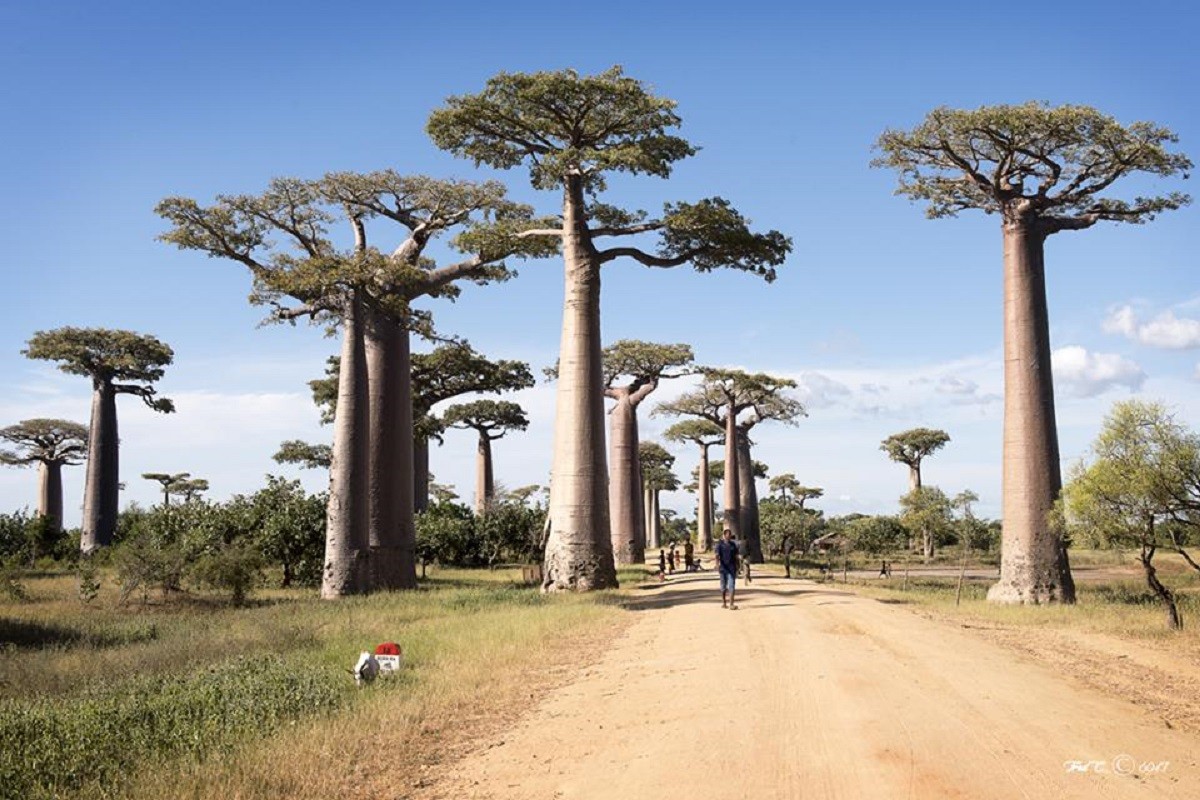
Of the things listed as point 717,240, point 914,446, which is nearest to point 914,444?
point 914,446

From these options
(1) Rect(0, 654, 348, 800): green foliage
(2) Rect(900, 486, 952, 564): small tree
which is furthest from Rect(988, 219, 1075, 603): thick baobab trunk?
(2) Rect(900, 486, 952, 564): small tree

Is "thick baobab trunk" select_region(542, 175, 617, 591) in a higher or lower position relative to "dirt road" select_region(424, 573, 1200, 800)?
higher

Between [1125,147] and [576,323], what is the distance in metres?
13.3

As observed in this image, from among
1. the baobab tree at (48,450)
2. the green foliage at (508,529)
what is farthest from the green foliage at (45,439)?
the green foliage at (508,529)

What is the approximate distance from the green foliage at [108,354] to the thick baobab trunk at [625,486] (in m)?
19.2

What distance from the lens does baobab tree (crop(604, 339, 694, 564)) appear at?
38219 mm

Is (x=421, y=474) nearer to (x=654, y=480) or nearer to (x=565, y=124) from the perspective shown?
(x=565, y=124)

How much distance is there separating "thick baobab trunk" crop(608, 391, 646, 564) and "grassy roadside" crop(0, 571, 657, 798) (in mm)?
21898

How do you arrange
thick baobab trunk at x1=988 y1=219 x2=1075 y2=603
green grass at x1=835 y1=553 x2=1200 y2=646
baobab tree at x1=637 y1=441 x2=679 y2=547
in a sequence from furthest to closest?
baobab tree at x1=637 y1=441 x2=679 y2=547
thick baobab trunk at x1=988 y1=219 x2=1075 y2=603
green grass at x1=835 y1=553 x2=1200 y2=646

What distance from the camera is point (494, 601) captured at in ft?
61.2

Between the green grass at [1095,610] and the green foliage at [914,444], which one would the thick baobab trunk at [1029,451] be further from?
the green foliage at [914,444]

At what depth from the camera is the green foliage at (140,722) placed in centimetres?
623

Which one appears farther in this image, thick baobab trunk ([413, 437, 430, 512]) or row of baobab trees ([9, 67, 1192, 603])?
thick baobab trunk ([413, 437, 430, 512])

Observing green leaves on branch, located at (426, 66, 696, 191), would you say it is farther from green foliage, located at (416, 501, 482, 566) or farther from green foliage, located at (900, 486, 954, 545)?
green foliage, located at (900, 486, 954, 545)
